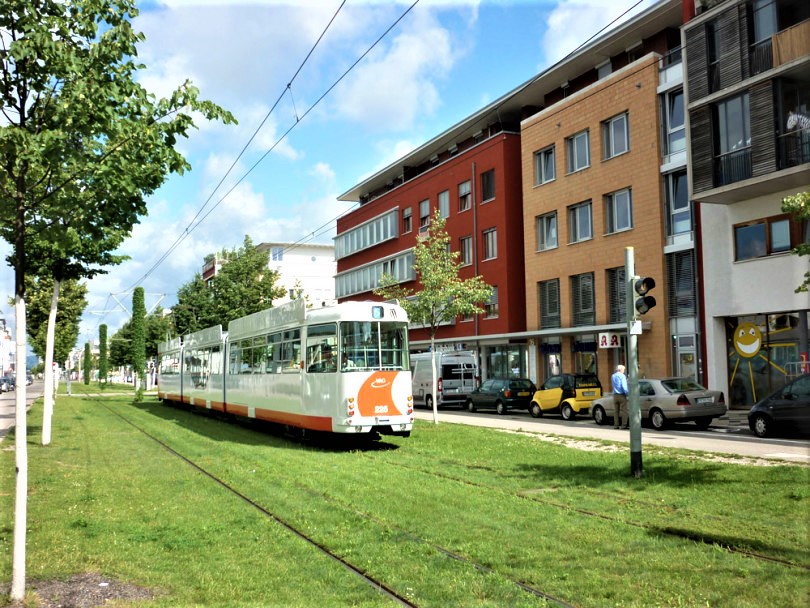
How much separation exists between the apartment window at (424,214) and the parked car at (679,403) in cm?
2882

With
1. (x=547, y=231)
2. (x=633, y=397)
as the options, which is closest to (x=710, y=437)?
(x=633, y=397)

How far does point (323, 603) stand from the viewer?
5723mm

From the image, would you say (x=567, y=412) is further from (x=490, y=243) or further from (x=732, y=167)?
(x=490, y=243)

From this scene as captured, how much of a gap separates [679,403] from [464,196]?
26.3 metres

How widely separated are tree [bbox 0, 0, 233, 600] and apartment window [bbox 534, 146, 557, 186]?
30.9 m

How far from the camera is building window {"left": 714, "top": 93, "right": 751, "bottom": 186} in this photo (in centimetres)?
2447

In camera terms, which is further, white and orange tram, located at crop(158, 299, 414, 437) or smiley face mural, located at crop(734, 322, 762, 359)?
smiley face mural, located at crop(734, 322, 762, 359)

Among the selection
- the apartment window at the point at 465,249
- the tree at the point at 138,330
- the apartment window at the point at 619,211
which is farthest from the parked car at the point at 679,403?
the tree at the point at 138,330

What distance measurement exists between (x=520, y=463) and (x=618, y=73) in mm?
23737

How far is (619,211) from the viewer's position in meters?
32.7

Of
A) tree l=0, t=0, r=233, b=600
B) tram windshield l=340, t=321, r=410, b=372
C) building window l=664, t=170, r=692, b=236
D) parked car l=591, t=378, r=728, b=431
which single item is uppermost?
building window l=664, t=170, r=692, b=236

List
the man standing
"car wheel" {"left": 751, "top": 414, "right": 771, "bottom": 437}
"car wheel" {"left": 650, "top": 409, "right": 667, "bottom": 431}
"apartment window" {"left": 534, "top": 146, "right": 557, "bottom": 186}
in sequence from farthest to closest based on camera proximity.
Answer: "apartment window" {"left": 534, "top": 146, "right": 557, "bottom": 186}, the man standing, "car wheel" {"left": 650, "top": 409, "right": 667, "bottom": 431}, "car wheel" {"left": 751, "top": 414, "right": 771, "bottom": 437}

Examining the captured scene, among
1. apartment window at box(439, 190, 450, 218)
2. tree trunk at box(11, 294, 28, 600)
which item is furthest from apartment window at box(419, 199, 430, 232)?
tree trunk at box(11, 294, 28, 600)

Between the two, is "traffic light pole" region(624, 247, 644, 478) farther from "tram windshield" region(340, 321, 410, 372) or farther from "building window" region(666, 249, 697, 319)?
"building window" region(666, 249, 697, 319)
